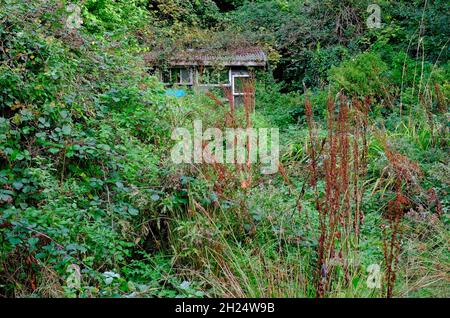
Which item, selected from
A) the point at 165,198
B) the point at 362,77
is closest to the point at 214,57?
the point at 362,77

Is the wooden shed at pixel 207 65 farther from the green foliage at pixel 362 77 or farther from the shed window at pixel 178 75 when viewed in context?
the green foliage at pixel 362 77

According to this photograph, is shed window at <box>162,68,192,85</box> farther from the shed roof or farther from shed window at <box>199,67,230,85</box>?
shed window at <box>199,67,230,85</box>

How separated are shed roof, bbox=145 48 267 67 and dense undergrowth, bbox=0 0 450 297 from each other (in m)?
4.36

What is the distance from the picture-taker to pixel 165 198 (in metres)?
3.82

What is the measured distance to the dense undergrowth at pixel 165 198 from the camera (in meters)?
3.15

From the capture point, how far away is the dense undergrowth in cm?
315

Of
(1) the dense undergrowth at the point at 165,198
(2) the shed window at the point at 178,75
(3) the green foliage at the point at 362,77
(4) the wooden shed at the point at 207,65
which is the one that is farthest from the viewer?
(2) the shed window at the point at 178,75

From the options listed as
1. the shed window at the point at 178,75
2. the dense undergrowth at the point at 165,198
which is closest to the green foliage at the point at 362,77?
the dense undergrowth at the point at 165,198

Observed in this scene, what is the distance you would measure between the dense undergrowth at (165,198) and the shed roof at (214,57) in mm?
4358

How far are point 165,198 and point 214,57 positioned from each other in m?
7.27

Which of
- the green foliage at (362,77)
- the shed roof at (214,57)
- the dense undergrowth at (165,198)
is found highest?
the shed roof at (214,57)

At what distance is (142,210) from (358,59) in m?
6.42

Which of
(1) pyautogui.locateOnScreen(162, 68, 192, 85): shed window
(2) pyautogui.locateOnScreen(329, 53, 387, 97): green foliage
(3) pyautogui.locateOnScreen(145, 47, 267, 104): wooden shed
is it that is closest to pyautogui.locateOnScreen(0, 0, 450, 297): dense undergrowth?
(2) pyautogui.locateOnScreen(329, 53, 387, 97): green foliage

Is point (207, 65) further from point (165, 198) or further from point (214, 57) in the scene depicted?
point (165, 198)
